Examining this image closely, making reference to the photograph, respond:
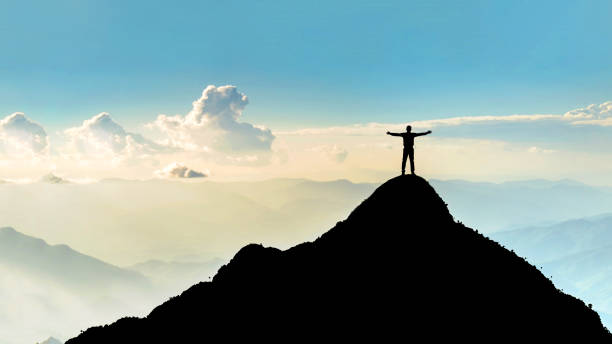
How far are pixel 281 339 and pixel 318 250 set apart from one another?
996 cm

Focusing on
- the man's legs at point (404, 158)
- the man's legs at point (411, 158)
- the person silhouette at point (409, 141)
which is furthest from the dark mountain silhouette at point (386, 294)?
the person silhouette at point (409, 141)

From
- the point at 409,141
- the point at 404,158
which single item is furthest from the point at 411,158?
the point at 409,141

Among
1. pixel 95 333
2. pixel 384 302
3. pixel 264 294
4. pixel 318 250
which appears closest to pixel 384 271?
pixel 384 302

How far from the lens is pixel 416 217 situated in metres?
35.3

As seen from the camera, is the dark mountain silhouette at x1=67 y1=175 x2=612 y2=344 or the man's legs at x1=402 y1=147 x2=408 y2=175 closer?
the dark mountain silhouette at x1=67 y1=175 x2=612 y2=344

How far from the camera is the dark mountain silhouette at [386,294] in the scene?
1153 inches

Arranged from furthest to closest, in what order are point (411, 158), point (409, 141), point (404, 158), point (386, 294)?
point (404, 158) < point (411, 158) < point (409, 141) < point (386, 294)

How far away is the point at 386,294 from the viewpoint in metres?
30.5

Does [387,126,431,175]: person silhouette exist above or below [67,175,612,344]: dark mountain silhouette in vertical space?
above

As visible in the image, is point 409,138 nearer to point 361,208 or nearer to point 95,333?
point 361,208

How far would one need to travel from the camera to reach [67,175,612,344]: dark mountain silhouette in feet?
96.1

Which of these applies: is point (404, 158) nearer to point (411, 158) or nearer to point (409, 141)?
point (411, 158)

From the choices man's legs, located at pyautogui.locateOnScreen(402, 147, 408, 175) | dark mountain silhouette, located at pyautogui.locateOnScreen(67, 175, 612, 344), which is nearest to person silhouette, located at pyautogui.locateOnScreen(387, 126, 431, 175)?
man's legs, located at pyautogui.locateOnScreen(402, 147, 408, 175)

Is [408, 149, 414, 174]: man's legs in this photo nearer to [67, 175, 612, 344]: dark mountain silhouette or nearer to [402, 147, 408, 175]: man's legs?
[402, 147, 408, 175]: man's legs
